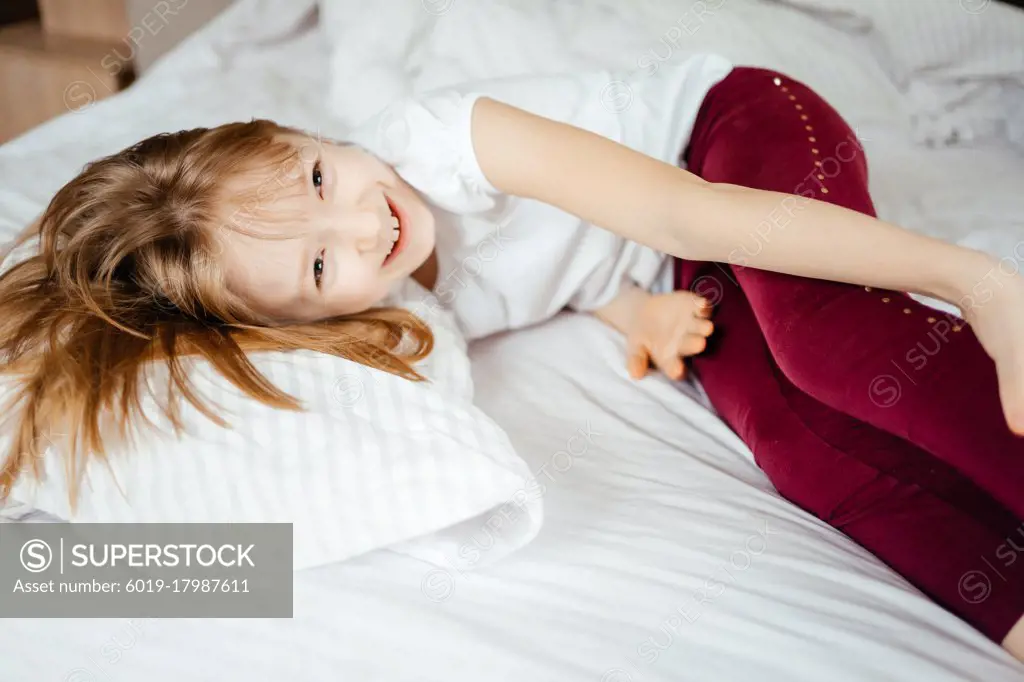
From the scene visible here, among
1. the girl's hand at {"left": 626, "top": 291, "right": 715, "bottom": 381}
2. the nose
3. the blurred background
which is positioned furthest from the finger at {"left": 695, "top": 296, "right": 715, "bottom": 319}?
the blurred background

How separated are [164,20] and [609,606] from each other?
1596 mm

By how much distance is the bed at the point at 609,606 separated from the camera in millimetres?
634

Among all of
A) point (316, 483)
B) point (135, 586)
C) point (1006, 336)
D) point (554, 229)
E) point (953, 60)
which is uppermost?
point (953, 60)

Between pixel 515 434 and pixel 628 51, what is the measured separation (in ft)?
2.27

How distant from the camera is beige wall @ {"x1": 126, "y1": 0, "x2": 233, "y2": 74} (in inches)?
Answer: 67.9

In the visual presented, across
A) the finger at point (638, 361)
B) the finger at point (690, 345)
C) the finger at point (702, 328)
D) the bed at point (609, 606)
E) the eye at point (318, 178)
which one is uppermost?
the eye at point (318, 178)

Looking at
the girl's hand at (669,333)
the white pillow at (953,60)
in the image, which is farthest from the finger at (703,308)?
the white pillow at (953,60)

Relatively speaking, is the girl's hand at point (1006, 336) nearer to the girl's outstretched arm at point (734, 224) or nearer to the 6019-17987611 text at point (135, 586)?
the girl's outstretched arm at point (734, 224)

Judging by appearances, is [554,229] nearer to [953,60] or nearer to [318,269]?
[318,269]

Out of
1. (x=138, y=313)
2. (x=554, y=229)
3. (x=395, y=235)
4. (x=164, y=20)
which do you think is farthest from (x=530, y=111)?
A: (x=164, y=20)

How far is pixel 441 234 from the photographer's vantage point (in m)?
1.05

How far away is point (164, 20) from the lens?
5.67 ft

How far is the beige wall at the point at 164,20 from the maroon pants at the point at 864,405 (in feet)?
4.24

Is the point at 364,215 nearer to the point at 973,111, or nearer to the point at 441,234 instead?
the point at 441,234
